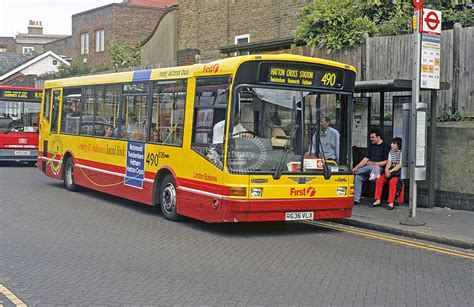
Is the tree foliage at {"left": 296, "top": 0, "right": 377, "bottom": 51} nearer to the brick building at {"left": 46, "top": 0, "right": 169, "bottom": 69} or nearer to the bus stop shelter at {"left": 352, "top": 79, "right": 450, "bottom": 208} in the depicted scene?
the bus stop shelter at {"left": 352, "top": 79, "right": 450, "bottom": 208}

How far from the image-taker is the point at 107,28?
43125 mm

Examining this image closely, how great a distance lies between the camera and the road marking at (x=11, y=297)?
589 cm

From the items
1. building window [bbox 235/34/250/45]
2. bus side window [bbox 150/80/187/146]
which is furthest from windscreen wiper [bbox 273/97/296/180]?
building window [bbox 235/34/250/45]

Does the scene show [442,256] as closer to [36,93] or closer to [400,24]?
[400,24]

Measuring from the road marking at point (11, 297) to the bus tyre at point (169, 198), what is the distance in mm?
4585

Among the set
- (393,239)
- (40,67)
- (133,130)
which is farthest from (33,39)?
(393,239)

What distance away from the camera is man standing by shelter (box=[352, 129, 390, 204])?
12734 millimetres

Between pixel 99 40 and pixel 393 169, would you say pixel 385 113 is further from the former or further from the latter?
pixel 99 40

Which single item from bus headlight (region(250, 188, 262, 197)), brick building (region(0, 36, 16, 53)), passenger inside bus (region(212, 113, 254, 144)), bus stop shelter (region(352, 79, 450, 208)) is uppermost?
brick building (region(0, 36, 16, 53))

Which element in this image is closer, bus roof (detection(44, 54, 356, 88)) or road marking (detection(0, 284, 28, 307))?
road marking (detection(0, 284, 28, 307))

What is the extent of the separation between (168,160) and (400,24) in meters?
7.39

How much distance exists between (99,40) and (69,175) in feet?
100

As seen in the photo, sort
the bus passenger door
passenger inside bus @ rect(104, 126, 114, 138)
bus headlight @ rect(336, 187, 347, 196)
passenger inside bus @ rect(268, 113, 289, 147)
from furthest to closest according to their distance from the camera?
1. the bus passenger door
2. passenger inside bus @ rect(104, 126, 114, 138)
3. bus headlight @ rect(336, 187, 347, 196)
4. passenger inside bus @ rect(268, 113, 289, 147)

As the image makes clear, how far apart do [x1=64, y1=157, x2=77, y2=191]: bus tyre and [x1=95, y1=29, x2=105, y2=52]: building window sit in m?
29.6
